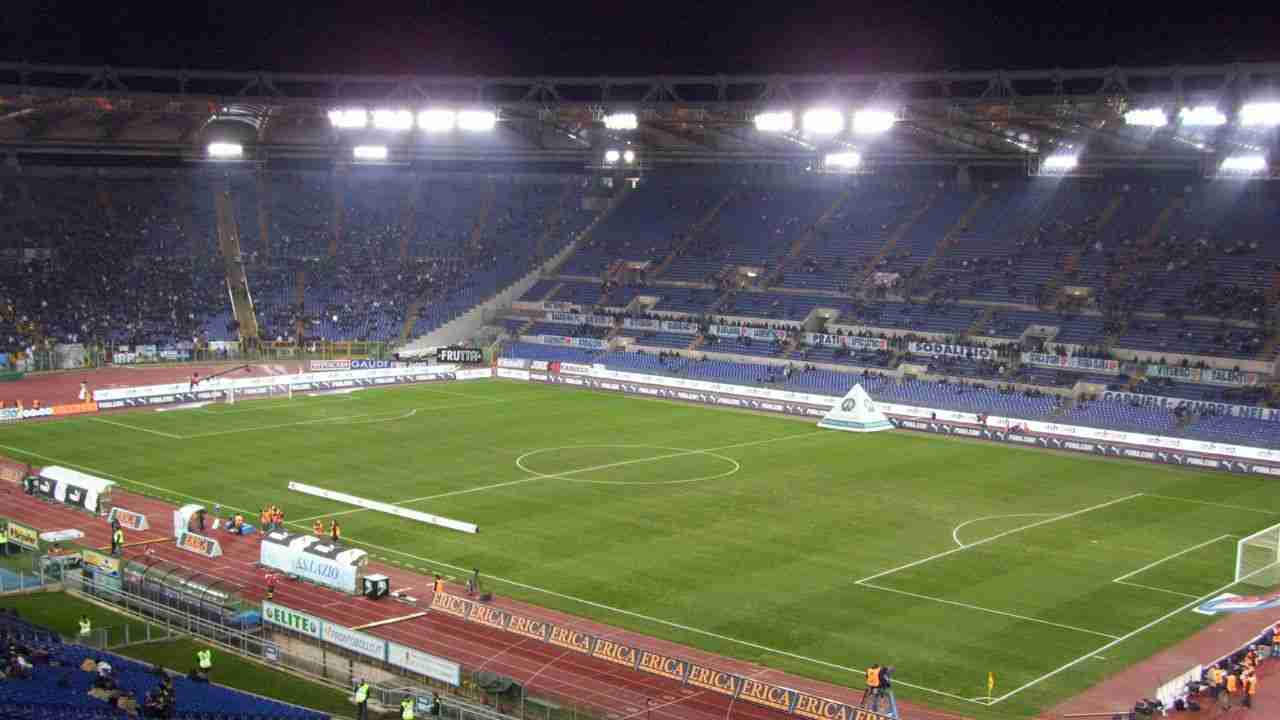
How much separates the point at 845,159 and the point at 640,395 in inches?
1055

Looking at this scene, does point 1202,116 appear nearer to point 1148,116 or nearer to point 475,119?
point 1148,116

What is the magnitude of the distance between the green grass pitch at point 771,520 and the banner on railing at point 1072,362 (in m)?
11.8

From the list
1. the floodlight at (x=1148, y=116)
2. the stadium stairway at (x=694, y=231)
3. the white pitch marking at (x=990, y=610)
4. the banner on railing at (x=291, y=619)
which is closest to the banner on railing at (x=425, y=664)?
the banner on railing at (x=291, y=619)

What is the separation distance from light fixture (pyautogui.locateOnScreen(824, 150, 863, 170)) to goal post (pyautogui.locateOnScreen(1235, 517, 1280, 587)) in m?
54.3

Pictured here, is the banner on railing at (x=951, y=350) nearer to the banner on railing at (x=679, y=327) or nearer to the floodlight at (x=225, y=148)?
the banner on railing at (x=679, y=327)

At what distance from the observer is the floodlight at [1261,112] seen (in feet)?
184

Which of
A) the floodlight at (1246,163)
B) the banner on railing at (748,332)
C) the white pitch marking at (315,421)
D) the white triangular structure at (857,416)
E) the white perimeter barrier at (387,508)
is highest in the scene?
A: the floodlight at (1246,163)

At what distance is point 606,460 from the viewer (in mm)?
47281

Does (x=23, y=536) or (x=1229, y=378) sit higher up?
(x=1229, y=378)

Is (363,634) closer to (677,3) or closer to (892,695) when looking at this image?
(892,695)

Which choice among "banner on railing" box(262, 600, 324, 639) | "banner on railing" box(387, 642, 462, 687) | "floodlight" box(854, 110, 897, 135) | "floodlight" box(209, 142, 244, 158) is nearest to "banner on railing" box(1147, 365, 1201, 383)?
"floodlight" box(854, 110, 897, 135)

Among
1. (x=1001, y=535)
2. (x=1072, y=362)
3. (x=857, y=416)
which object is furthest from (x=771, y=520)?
(x=1072, y=362)

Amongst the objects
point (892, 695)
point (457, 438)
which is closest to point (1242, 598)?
point (892, 695)

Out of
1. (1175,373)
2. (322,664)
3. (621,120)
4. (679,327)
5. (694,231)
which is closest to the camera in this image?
(322,664)
